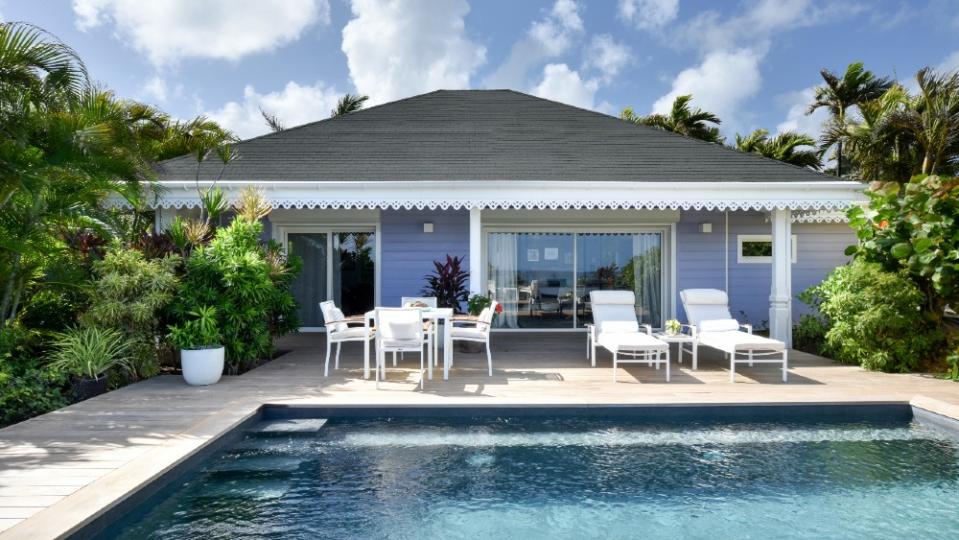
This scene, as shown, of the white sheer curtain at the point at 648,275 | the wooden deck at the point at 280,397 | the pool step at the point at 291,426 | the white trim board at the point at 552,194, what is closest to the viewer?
the wooden deck at the point at 280,397

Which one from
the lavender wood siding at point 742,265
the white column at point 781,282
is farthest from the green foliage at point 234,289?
the lavender wood siding at point 742,265

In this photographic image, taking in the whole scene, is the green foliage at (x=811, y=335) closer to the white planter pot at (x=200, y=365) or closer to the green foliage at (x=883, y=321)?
the green foliage at (x=883, y=321)

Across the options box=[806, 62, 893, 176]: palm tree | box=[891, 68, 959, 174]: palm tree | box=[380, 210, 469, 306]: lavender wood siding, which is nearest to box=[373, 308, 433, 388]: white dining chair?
box=[380, 210, 469, 306]: lavender wood siding

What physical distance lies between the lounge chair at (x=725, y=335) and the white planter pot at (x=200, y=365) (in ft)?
20.9

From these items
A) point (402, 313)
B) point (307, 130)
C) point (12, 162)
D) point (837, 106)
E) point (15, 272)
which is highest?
point (837, 106)

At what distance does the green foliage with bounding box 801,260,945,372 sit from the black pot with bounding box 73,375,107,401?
9.65m

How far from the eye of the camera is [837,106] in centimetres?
2214

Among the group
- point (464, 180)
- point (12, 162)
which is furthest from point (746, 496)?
point (12, 162)

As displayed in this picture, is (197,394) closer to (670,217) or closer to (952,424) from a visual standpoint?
(952,424)

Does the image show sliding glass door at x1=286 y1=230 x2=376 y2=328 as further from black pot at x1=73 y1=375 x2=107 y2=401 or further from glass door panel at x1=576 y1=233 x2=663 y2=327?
black pot at x1=73 y1=375 x2=107 y2=401

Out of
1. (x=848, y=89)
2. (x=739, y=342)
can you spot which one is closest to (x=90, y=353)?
(x=739, y=342)

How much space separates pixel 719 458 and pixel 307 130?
10547mm

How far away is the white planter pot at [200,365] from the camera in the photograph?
682 centimetres

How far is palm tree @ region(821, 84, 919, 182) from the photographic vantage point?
1672 centimetres
